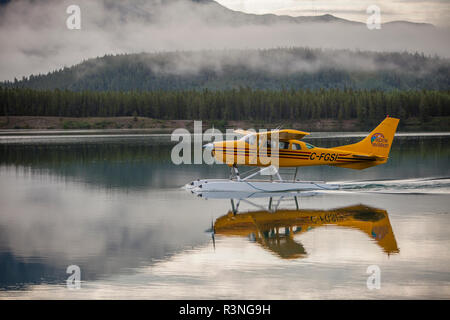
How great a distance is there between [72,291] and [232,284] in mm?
A: 2236

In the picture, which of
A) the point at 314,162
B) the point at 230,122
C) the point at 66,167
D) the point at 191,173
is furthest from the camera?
the point at 230,122

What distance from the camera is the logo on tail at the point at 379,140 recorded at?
1716 cm

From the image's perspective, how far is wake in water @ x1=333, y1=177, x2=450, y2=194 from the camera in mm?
16266

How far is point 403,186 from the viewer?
1691 centimetres

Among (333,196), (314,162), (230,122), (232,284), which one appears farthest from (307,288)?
(230,122)

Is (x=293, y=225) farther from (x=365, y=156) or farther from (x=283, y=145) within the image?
(x=365, y=156)

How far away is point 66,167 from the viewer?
23984 mm

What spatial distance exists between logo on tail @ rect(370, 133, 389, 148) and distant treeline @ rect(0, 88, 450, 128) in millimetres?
87488

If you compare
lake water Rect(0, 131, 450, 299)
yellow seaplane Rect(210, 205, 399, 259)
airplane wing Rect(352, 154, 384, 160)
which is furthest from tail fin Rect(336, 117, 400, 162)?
yellow seaplane Rect(210, 205, 399, 259)

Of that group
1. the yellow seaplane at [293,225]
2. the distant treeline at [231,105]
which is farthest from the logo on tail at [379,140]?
the distant treeline at [231,105]

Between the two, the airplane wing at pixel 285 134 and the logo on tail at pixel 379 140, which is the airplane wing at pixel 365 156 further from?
the airplane wing at pixel 285 134

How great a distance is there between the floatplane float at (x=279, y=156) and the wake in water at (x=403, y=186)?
2.11ft

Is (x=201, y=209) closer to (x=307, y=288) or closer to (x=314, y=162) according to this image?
(x=314, y=162)

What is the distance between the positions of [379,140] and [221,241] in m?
8.67
